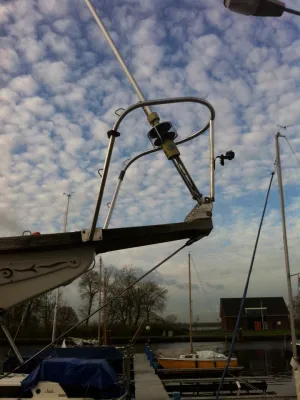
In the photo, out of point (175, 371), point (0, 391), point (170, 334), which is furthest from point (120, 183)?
point (170, 334)

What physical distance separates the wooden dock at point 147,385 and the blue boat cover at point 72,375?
3.59 metres

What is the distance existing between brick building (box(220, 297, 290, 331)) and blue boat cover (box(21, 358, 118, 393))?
7913 cm

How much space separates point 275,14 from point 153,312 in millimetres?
78768

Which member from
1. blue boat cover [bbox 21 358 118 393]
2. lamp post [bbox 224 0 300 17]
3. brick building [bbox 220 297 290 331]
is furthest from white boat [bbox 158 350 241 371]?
brick building [bbox 220 297 290 331]

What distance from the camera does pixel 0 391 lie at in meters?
11.5

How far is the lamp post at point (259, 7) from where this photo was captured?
4.77 m

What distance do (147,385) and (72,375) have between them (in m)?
6.35

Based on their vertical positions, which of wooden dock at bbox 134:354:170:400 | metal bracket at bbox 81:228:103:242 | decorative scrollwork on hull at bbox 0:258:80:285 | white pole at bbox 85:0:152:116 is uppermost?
white pole at bbox 85:0:152:116

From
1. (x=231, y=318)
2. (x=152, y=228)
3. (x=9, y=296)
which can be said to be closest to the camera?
(x=9, y=296)

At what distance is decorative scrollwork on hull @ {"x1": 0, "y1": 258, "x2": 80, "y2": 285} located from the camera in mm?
4242

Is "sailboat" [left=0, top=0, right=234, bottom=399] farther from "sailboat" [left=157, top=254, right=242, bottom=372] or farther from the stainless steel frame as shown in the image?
"sailboat" [left=157, top=254, right=242, bottom=372]

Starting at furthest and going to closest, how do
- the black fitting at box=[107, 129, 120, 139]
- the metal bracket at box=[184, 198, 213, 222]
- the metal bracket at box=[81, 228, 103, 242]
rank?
the metal bracket at box=[184, 198, 213, 222], the black fitting at box=[107, 129, 120, 139], the metal bracket at box=[81, 228, 103, 242]

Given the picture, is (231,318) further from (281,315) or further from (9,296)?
(9,296)

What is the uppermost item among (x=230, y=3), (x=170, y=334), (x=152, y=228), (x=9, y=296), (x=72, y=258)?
Result: (x=230, y=3)
